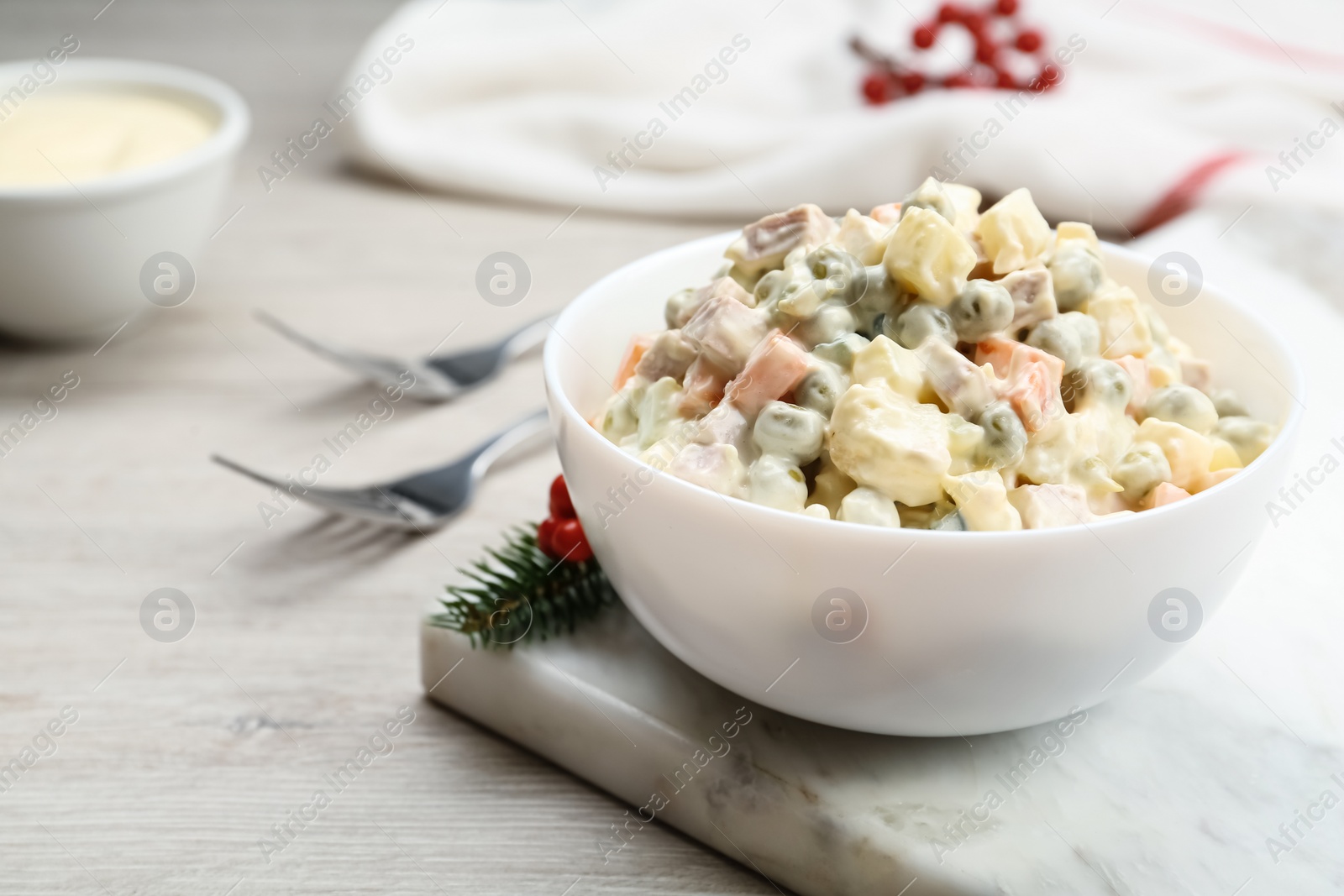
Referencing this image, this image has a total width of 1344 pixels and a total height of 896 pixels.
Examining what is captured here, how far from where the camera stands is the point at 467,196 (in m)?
2.71

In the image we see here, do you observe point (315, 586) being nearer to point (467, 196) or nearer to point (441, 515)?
point (441, 515)

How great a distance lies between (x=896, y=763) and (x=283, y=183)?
212cm

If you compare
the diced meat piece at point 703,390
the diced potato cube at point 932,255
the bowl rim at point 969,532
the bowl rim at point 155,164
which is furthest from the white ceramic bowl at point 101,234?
the diced potato cube at point 932,255

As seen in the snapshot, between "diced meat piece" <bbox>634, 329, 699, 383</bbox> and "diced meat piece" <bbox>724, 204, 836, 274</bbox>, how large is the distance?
4.2 inches

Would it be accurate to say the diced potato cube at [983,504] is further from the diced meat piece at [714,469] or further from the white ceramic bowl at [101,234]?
the white ceramic bowl at [101,234]

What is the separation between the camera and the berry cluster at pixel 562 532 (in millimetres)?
1343

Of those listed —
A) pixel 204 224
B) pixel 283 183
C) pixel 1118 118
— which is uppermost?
pixel 1118 118

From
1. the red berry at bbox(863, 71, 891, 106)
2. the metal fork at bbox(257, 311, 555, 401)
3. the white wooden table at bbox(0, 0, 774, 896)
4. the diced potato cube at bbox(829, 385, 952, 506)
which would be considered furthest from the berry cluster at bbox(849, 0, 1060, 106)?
the diced potato cube at bbox(829, 385, 952, 506)

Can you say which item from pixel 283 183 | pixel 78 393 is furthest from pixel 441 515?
pixel 283 183

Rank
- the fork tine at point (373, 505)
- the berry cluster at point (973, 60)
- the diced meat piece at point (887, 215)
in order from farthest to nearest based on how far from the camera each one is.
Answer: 1. the berry cluster at point (973, 60)
2. the fork tine at point (373, 505)
3. the diced meat piece at point (887, 215)

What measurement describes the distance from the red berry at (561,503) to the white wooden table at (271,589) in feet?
0.80

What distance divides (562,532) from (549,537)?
24mm

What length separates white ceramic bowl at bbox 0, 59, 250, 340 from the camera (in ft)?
6.32

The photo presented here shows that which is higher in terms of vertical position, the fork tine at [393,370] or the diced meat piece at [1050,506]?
the diced meat piece at [1050,506]
